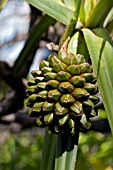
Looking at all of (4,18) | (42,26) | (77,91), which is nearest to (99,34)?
(77,91)

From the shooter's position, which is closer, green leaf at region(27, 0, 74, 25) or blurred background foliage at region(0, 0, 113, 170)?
green leaf at region(27, 0, 74, 25)

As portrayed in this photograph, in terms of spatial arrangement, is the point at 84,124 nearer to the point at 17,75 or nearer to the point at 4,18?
the point at 17,75

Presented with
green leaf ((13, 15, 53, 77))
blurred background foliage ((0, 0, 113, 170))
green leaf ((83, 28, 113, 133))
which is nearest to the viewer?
green leaf ((83, 28, 113, 133))

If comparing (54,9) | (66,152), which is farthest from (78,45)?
(66,152)

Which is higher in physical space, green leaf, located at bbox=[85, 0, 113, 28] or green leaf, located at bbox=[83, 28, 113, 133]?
green leaf, located at bbox=[85, 0, 113, 28]

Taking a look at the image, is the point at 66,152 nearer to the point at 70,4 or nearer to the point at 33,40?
the point at 70,4

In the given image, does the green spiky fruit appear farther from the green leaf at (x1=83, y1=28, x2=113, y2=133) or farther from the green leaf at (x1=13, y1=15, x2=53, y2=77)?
the green leaf at (x1=13, y1=15, x2=53, y2=77)

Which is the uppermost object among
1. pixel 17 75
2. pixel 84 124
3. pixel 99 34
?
pixel 99 34

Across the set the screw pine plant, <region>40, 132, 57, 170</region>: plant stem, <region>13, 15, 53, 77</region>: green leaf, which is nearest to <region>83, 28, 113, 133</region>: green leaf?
the screw pine plant
